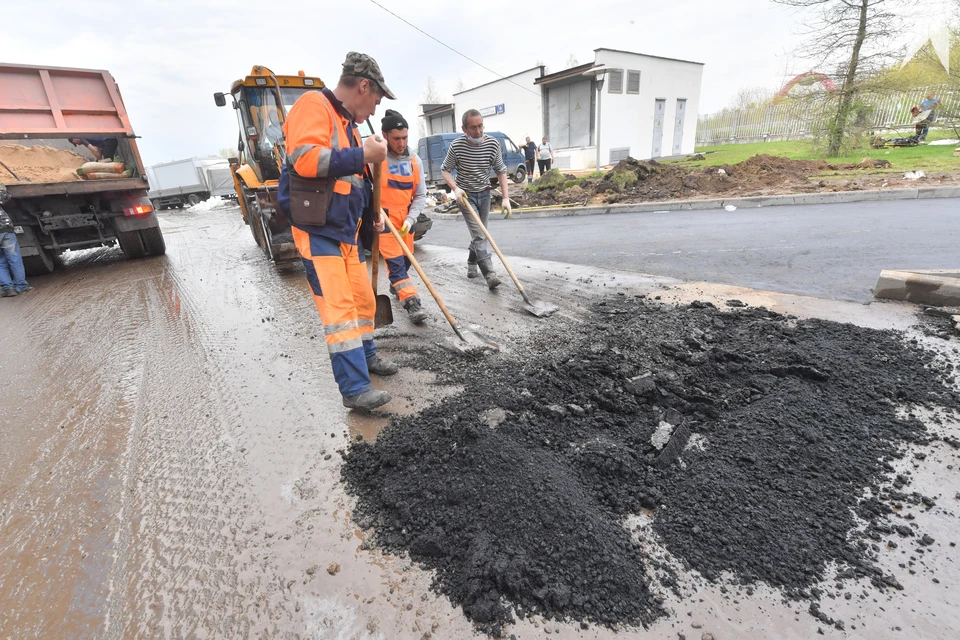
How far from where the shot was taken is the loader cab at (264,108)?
22.3 ft

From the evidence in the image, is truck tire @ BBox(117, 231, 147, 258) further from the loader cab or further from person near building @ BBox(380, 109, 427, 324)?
person near building @ BBox(380, 109, 427, 324)

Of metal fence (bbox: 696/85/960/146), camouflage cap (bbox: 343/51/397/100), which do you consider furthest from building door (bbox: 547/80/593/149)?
camouflage cap (bbox: 343/51/397/100)

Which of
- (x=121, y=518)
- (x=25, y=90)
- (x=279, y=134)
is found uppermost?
(x=25, y=90)

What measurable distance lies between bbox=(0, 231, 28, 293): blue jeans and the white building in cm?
1920

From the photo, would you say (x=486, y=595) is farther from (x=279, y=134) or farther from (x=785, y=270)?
(x=279, y=134)

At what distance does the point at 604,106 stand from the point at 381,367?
67.6 feet

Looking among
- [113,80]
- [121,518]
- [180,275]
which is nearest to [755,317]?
[121,518]

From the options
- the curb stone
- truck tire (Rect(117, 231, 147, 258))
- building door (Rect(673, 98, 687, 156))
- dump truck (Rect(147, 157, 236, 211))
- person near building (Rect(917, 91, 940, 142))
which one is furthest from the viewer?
building door (Rect(673, 98, 687, 156))

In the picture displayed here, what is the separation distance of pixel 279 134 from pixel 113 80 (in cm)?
305

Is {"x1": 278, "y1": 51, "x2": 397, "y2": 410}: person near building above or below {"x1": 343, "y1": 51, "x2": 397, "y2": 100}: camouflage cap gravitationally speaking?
below

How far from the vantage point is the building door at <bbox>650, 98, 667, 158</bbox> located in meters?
22.8

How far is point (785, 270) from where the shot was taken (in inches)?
191

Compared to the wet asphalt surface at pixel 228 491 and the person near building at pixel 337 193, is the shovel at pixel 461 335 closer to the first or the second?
the wet asphalt surface at pixel 228 491

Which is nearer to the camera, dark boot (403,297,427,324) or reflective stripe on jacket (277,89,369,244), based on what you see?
reflective stripe on jacket (277,89,369,244)
